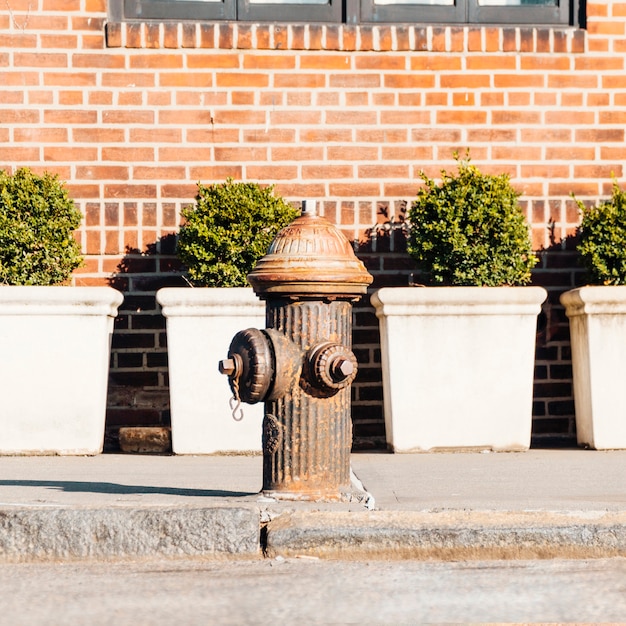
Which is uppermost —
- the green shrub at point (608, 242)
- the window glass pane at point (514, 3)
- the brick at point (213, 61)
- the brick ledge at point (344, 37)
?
the window glass pane at point (514, 3)

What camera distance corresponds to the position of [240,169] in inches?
273

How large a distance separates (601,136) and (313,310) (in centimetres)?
329

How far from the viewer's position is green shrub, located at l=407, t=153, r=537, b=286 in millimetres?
6242

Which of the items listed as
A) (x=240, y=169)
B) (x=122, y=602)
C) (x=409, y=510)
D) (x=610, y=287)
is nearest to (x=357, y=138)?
(x=240, y=169)

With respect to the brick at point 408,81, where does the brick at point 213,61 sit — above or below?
above

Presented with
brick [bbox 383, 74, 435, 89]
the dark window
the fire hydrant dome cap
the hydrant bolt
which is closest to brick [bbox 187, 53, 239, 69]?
the dark window

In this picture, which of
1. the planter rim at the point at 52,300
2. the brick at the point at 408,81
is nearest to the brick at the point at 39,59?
the planter rim at the point at 52,300

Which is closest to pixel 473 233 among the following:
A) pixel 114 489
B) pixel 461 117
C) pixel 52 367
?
pixel 461 117

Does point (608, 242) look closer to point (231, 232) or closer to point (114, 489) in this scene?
A: point (231, 232)

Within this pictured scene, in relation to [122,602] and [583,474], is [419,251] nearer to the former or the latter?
[583,474]

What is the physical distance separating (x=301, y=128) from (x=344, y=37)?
1.92ft

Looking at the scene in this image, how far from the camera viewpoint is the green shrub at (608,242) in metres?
6.37

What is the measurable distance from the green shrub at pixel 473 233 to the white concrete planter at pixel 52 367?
1663mm

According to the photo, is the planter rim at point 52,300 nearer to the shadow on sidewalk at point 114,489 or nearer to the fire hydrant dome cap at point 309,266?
the shadow on sidewalk at point 114,489
